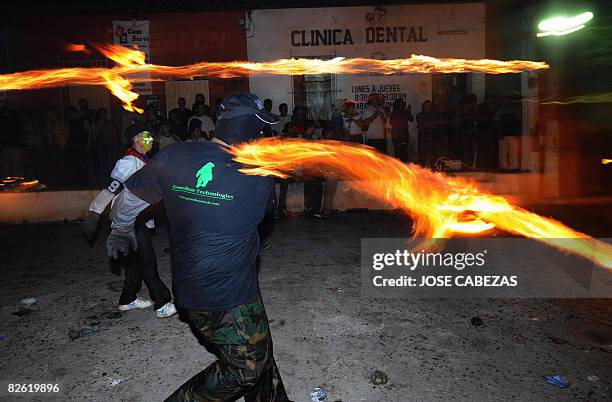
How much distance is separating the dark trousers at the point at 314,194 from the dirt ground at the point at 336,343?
4053 mm

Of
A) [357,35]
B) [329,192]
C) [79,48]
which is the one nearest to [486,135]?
[329,192]

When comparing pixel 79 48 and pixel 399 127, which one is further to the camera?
pixel 79 48

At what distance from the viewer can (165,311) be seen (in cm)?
567

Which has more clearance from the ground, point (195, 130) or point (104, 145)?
point (195, 130)

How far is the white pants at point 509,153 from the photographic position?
12688mm

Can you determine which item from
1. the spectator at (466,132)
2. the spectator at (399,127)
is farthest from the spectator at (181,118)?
the spectator at (466,132)

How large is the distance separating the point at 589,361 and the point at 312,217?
7331 mm

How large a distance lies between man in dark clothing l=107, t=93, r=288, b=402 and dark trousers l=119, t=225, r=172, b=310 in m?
2.39

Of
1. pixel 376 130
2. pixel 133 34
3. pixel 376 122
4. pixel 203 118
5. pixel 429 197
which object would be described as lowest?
Result: pixel 429 197

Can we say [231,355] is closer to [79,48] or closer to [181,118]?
[181,118]

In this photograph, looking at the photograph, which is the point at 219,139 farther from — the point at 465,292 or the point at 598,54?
the point at 598,54

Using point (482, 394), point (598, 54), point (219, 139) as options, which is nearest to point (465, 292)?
point (482, 394)

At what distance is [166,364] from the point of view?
181 inches

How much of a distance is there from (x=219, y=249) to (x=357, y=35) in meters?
13.8
